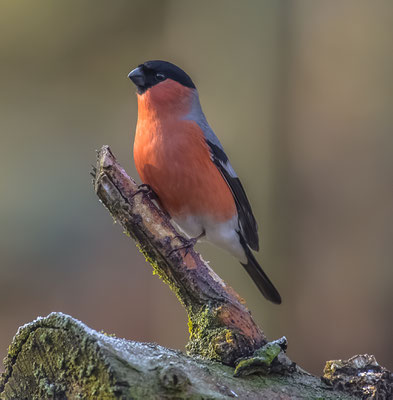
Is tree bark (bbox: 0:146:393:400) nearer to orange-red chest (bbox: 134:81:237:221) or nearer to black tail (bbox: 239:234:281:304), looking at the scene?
orange-red chest (bbox: 134:81:237:221)

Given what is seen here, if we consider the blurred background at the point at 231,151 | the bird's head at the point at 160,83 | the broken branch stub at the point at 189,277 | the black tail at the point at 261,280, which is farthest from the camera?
the blurred background at the point at 231,151

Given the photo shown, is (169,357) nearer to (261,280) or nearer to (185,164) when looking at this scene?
(185,164)

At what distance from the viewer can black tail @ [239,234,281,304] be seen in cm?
261

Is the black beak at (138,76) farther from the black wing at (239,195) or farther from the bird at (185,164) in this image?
the black wing at (239,195)

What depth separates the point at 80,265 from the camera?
4.41 m

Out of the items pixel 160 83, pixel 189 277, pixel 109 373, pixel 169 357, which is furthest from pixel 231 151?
pixel 109 373

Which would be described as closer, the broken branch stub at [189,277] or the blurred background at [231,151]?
the broken branch stub at [189,277]

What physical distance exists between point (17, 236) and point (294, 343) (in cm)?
243

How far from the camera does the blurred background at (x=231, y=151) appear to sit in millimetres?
3779

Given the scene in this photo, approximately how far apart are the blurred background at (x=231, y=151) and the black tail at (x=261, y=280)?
4.47 feet

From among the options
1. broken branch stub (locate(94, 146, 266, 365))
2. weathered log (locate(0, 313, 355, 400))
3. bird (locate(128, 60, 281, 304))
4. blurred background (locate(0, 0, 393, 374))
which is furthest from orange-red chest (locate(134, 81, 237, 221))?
blurred background (locate(0, 0, 393, 374))

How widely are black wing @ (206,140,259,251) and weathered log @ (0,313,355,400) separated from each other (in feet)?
3.52

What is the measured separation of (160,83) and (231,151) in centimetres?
201

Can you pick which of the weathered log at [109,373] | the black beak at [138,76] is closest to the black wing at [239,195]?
the black beak at [138,76]
